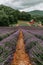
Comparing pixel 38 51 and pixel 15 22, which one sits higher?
pixel 38 51

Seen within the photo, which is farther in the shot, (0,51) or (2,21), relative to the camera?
(2,21)

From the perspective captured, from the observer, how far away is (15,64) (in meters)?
15.9

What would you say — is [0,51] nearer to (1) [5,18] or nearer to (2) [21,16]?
(1) [5,18]

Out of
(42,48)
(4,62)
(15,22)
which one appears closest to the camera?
(4,62)

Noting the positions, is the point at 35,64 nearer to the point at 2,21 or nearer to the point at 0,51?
→ the point at 0,51

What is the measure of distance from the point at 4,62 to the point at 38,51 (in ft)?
16.4

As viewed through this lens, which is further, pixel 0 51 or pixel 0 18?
pixel 0 18

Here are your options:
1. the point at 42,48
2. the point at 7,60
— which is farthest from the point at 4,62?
the point at 42,48

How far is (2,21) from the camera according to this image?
87312mm

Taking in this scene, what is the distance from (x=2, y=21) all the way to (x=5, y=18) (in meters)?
3.37

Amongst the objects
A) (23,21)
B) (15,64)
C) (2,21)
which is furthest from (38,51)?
(23,21)

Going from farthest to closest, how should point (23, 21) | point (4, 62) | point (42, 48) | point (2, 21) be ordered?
1. point (23, 21)
2. point (2, 21)
3. point (42, 48)
4. point (4, 62)

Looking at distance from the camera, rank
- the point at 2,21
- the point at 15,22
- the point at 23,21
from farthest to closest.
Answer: the point at 23,21
the point at 15,22
the point at 2,21

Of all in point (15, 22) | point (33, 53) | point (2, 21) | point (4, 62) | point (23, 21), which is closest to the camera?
point (4, 62)
